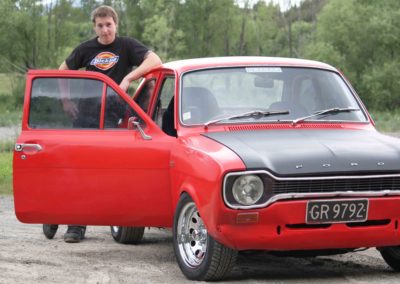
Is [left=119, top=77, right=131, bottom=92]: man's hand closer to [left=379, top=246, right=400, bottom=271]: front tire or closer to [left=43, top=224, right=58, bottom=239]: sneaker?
[left=43, top=224, right=58, bottom=239]: sneaker

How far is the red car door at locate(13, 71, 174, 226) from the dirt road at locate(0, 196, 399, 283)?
382 mm

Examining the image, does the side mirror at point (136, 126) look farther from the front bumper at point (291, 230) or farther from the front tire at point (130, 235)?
the front tire at point (130, 235)

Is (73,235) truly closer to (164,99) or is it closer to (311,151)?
(164,99)

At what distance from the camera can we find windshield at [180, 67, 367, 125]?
7.28 m

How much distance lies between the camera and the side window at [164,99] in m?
7.78

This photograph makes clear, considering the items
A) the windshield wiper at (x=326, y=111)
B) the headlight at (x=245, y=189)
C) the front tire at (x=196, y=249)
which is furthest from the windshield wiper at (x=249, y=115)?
the headlight at (x=245, y=189)

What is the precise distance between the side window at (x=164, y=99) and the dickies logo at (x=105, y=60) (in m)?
0.83

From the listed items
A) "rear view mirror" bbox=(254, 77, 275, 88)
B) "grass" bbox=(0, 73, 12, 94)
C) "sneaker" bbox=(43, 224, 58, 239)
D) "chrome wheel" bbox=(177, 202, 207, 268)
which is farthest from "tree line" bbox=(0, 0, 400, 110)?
"chrome wheel" bbox=(177, 202, 207, 268)

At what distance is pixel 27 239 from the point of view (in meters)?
8.76

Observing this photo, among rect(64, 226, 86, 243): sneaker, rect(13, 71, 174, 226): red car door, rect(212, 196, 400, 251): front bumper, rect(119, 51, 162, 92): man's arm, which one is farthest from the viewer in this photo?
rect(64, 226, 86, 243): sneaker

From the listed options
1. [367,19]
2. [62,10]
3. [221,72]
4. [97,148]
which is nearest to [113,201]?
[97,148]

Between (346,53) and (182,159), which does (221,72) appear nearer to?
(182,159)

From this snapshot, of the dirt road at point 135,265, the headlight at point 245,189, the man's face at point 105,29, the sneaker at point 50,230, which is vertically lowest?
the sneaker at point 50,230

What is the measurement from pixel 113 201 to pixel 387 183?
2.23 m
